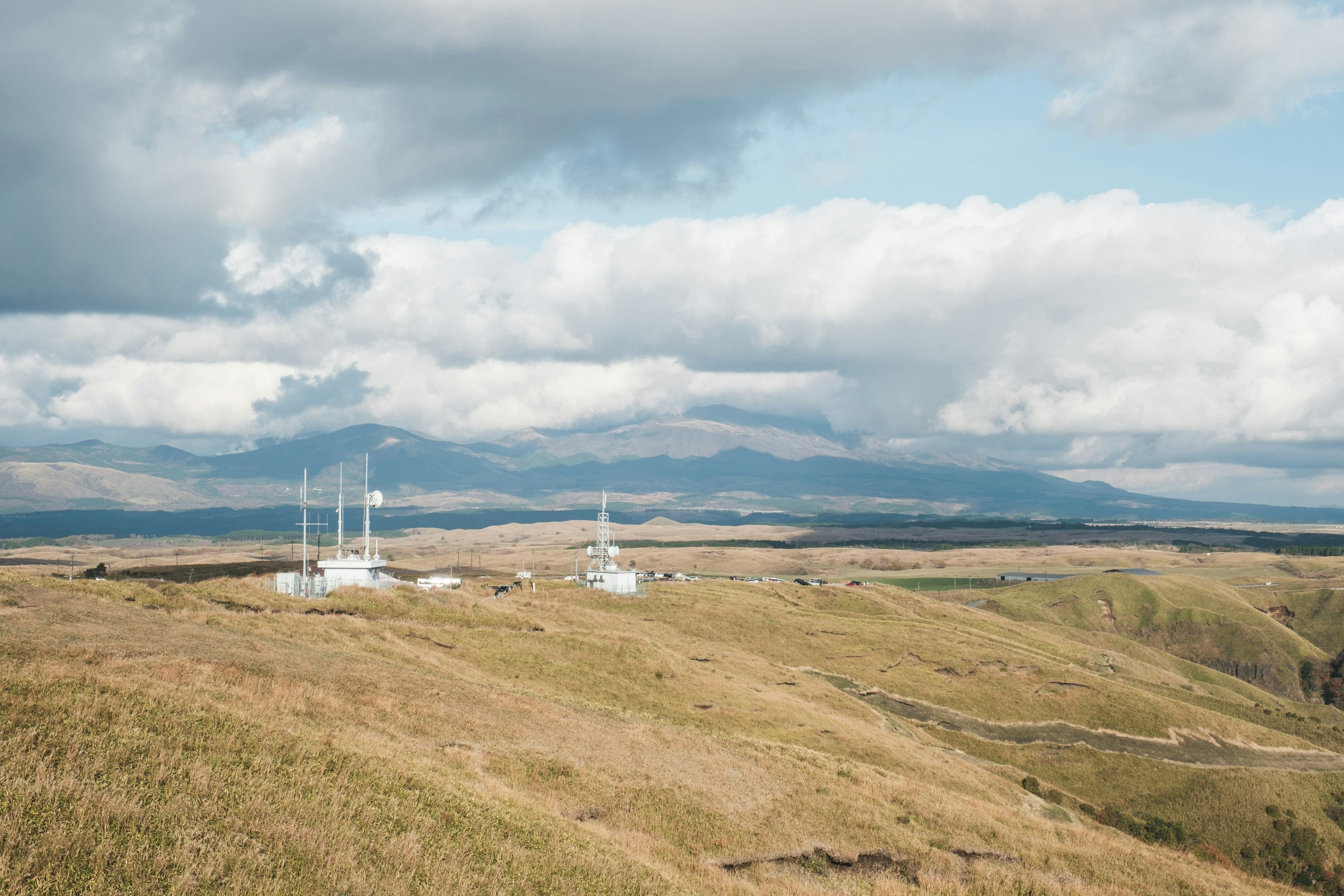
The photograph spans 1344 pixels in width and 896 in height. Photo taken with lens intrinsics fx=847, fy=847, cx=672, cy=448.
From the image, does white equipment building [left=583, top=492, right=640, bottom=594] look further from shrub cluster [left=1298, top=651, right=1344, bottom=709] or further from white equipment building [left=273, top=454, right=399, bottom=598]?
shrub cluster [left=1298, top=651, right=1344, bottom=709]

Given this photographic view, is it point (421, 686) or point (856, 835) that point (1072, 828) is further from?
point (421, 686)

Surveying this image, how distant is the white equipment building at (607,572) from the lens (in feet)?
406

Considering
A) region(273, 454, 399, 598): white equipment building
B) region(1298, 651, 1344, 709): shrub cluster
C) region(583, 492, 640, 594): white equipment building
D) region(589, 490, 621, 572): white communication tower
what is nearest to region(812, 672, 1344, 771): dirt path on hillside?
region(583, 492, 640, 594): white equipment building

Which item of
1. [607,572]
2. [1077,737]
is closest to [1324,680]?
[1077,737]

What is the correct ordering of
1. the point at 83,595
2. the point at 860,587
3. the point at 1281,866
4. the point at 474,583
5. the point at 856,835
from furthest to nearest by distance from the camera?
the point at 860,587 < the point at 474,583 < the point at 1281,866 < the point at 83,595 < the point at 856,835

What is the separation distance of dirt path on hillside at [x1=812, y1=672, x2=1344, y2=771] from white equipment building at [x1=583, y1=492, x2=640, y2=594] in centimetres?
3696

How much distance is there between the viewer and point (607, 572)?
125062 mm

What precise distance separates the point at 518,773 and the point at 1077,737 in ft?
255

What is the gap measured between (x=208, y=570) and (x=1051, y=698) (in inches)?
5884

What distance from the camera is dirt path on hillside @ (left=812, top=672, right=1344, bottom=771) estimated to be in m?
86.8

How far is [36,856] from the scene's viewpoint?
1573 centimetres

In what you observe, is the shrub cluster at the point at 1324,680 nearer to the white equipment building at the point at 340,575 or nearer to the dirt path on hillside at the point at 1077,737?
the dirt path on hillside at the point at 1077,737

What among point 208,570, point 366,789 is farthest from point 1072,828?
point 208,570

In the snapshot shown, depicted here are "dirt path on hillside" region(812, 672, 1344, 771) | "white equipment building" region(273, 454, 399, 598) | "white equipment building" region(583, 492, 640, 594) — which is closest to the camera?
"white equipment building" region(273, 454, 399, 598)
